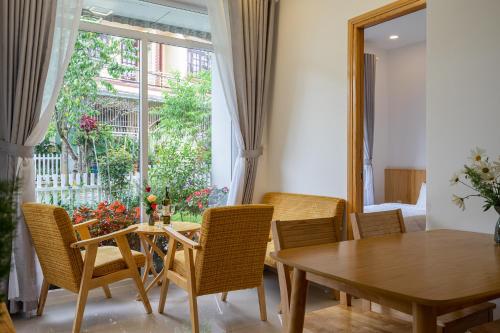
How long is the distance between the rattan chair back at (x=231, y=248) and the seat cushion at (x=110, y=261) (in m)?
0.69

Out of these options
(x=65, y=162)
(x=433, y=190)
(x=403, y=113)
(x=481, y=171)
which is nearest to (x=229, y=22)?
(x=65, y=162)

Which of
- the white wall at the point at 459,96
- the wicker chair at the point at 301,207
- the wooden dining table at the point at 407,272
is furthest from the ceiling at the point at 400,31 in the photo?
the wooden dining table at the point at 407,272

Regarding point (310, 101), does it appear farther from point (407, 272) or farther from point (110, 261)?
point (407, 272)

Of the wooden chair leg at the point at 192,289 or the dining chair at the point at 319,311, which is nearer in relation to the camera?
the dining chair at the point at 319,311

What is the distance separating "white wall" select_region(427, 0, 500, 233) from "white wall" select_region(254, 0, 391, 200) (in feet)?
2.43

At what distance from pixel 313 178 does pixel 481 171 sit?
208 cm

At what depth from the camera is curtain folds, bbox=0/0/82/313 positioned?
326 cm

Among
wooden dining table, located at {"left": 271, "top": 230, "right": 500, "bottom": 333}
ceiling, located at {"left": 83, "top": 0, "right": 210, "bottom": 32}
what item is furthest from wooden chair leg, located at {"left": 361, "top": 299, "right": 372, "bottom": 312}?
ceiling, located at {"left": 83, "top": 0, "right": 210, "bottom": 32}

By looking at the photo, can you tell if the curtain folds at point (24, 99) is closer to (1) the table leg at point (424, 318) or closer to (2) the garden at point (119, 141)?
(2) the garden at point (119, 141)

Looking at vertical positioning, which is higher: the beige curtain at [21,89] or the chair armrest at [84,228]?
the beige curtain at [21,89]

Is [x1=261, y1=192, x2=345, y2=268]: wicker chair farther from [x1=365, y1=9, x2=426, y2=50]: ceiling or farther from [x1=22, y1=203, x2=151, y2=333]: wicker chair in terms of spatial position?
[x1=365, y1=9, x2=426, y2=50]: ceiling

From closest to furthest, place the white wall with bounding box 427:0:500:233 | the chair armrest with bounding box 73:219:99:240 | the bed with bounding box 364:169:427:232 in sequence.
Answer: the white wall with bounding box 427:0:500:233
the chair armrest with bounding box 73:219:99:240
the bed with bounding box 364:169:427:232

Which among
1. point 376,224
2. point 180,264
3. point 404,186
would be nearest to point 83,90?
point 180,264

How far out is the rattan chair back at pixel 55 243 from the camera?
2.97 metres
